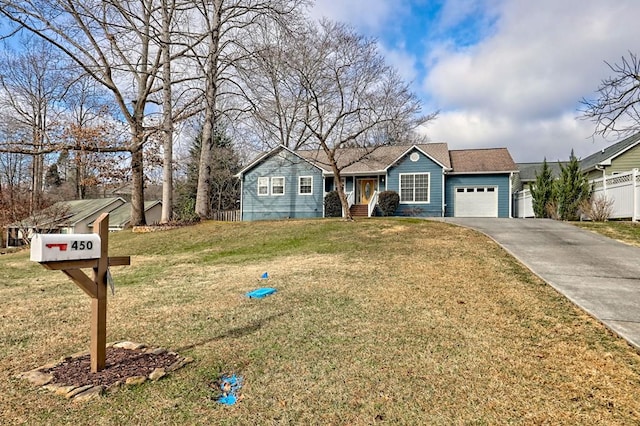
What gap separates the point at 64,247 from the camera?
2.81 meters

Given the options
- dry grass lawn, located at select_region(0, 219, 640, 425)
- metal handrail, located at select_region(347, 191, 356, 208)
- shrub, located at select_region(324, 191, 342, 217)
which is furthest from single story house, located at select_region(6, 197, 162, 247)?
dry grass lawn, located at select_region(0, 219, 640, 425)

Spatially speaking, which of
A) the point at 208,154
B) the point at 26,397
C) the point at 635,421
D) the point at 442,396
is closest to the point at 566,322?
the point at 635,421

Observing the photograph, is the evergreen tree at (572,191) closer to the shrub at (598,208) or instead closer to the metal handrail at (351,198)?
the shrub at (598,208)

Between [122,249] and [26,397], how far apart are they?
11.4m

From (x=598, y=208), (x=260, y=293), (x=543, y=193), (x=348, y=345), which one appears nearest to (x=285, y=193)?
(x=543, y=193)

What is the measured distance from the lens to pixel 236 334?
4.20 m

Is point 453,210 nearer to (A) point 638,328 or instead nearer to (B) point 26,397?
(A) point 638,328

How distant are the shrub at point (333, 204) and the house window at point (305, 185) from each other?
1551mm

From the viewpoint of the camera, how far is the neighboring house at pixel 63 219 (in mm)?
21750

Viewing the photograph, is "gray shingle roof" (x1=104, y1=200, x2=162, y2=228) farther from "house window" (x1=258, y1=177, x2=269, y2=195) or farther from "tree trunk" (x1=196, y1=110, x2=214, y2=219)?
"house window" (x1=258, y1=177, x2=269, y2=195)

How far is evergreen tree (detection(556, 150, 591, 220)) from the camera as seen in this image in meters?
15.3

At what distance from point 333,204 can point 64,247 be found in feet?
61.7

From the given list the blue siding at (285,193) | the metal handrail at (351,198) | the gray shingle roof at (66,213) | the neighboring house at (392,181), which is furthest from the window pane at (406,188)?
the gray shingle roof at (66,213)

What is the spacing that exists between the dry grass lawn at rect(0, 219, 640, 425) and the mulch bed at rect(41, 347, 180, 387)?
0.64 ft
